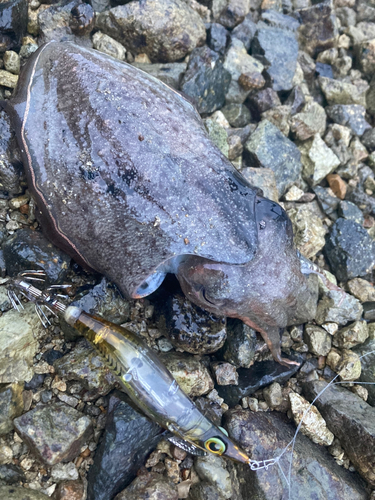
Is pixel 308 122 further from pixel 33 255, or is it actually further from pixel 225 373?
pixel 33 255

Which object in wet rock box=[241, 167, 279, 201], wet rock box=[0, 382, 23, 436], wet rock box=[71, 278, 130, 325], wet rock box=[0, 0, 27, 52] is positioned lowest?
wet rock box=[0, 382, 23, 436]

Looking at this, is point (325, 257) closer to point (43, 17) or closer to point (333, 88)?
point (333, 88)

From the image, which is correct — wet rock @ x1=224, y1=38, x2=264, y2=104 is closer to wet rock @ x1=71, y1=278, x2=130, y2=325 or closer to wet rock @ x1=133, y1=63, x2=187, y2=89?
wet rock @ x1=133, y1=63, x2=187, y2=89

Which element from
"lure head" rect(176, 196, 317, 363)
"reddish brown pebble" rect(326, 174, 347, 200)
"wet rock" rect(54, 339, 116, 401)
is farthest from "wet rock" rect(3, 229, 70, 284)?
"reddish brown pebble" rect(326, 174, 347, 200)

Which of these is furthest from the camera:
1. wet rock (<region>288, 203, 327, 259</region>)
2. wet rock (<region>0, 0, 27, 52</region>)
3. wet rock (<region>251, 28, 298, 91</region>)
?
wet rock (<region>251, 28, 298, 91</region>)

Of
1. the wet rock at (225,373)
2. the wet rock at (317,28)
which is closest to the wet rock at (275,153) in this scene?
the wet rock at (317,28)

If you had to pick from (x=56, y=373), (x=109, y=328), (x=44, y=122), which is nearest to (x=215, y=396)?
(x=109, y=328)
